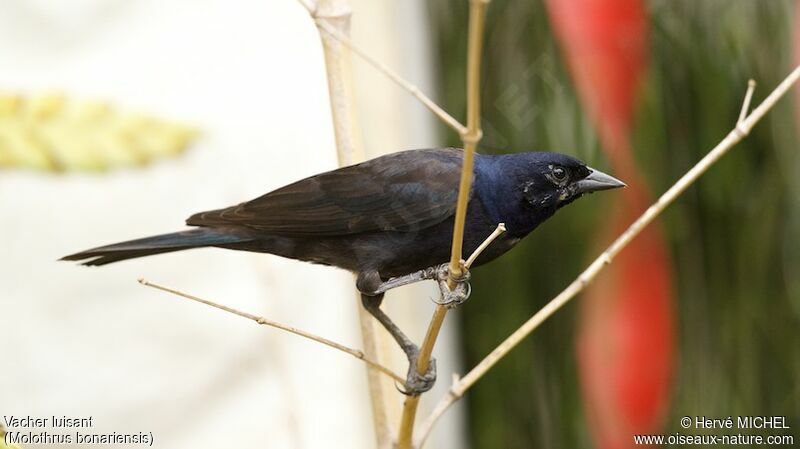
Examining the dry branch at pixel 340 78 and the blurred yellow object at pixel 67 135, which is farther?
the blurred yellow object at pixel 67 135

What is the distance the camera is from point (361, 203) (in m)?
0.82

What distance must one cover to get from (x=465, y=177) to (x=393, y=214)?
26cm

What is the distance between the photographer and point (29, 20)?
1.40 m

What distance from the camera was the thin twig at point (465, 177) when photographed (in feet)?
1.57

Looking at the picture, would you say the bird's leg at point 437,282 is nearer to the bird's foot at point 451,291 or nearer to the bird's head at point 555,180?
the bird's foot at point 451,291

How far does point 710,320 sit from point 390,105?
625 millimetres

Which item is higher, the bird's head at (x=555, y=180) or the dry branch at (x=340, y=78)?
the dry branch at (x=340, y=78)

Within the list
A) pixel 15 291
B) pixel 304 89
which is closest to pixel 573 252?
pixel 304 89

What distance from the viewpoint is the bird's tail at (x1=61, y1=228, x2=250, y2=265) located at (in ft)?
2.36

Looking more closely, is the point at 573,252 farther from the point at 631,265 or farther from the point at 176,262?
the point at 176,262

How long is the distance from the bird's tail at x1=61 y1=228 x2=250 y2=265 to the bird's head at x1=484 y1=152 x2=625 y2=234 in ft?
0.86

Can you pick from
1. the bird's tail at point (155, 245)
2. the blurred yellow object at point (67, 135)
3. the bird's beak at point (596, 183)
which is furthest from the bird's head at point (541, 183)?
the blurred yellow object at point (67, 135)

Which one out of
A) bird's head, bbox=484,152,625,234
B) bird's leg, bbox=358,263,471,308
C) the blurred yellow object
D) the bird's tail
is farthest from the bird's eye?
the blurred yellow object

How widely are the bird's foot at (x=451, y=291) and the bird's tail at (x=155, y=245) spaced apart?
0.20 meters
